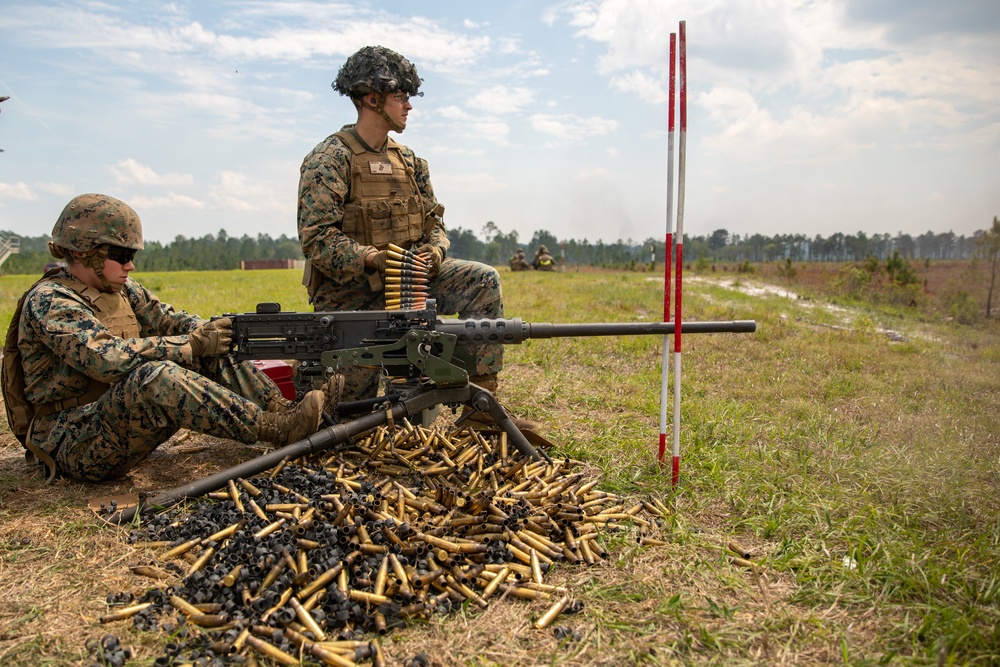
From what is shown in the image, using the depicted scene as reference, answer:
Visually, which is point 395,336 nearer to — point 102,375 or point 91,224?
point 102,375

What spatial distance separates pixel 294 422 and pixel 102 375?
1.30 meters

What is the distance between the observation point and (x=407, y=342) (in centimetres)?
502

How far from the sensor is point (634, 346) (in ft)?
34.6

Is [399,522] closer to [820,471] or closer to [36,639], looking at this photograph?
[36,639]

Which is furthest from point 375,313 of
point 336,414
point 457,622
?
point 457,622

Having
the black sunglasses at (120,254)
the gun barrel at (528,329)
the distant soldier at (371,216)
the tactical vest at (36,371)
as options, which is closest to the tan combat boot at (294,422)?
the gun barrel at (528,329)

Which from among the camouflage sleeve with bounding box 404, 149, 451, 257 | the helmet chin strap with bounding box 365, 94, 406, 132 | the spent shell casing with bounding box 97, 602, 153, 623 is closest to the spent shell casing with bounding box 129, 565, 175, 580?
the spent shell casing with bounding box 97, 602, 153, 623

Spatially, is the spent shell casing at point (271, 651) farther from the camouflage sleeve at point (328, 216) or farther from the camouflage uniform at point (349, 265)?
the camouflage sleeve at point (328, 216)

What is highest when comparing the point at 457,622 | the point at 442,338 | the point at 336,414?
the point at 442,338

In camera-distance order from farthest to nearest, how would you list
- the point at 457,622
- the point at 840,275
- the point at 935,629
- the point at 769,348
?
the point at 840,275 → the point at 769,348 → the point at 457,622 → the point at 935,629

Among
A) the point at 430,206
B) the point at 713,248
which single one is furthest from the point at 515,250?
the point at 430,206

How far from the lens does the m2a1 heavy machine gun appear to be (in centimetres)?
500

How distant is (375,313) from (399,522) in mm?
1639

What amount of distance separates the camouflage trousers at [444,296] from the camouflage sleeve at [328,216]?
0.92 feet
